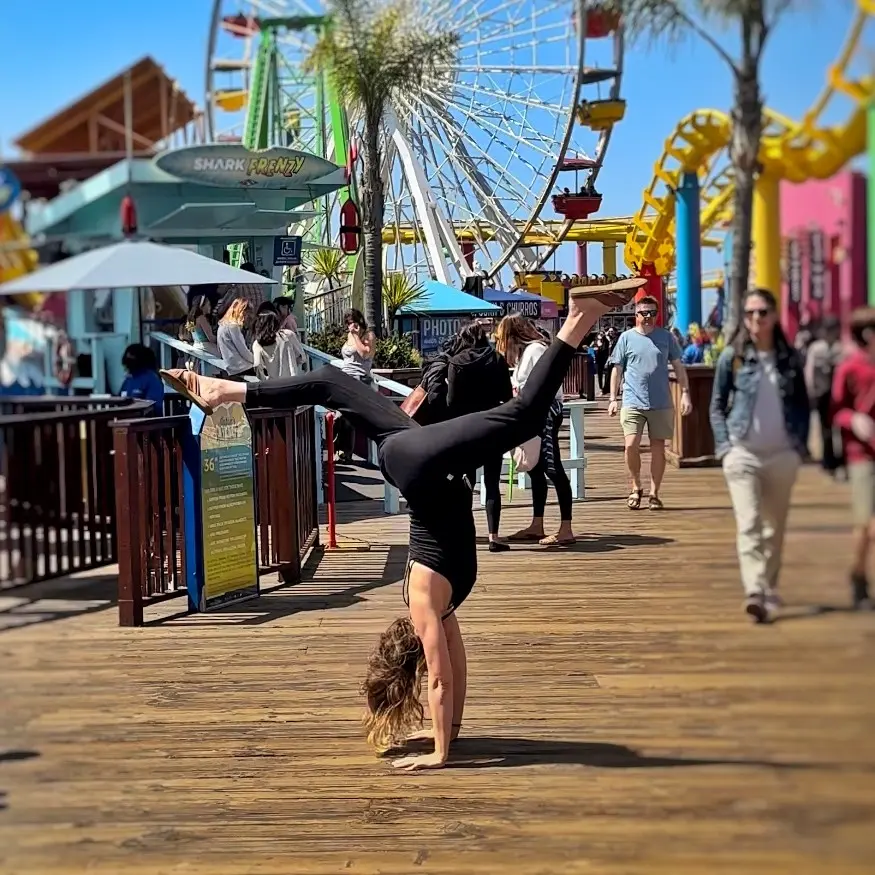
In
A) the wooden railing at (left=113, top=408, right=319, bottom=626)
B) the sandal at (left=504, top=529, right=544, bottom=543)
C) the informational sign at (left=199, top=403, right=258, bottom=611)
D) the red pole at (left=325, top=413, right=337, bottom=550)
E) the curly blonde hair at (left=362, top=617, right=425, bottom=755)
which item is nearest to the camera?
the sandal at (left=504, top=529, right=544, bottom=543)

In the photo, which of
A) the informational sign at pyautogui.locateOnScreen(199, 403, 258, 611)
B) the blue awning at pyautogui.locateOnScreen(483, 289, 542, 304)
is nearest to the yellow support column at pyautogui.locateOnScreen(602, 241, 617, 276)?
the blue awning at pyautogui.locateOnScreen(483, 289, 542, 304)

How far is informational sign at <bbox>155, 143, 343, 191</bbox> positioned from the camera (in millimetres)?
2008

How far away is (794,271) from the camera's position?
1599 millimetres

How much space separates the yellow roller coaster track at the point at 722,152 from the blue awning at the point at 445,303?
0.31 metres

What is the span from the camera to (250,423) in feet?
16.2

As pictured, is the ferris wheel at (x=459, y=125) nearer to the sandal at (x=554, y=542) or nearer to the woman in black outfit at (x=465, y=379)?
the woman in black outfit at (x=465, y=379)

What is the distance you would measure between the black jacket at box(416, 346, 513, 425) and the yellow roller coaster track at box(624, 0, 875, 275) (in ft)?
1.30

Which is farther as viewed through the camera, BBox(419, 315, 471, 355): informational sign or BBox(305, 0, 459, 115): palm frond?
BBox(419, 315, 471, 355): informational sign

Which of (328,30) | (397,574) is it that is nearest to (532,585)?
(397,574)

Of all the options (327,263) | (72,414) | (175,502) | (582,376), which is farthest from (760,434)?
(175,502)

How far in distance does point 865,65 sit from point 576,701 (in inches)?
73.4

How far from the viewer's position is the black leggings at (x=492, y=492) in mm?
2807

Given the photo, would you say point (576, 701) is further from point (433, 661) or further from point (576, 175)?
point (576, 175)

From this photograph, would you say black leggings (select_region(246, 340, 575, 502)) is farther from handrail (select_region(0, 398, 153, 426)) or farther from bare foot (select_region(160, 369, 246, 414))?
handrail (select_region(0, 398, 153, 426))
